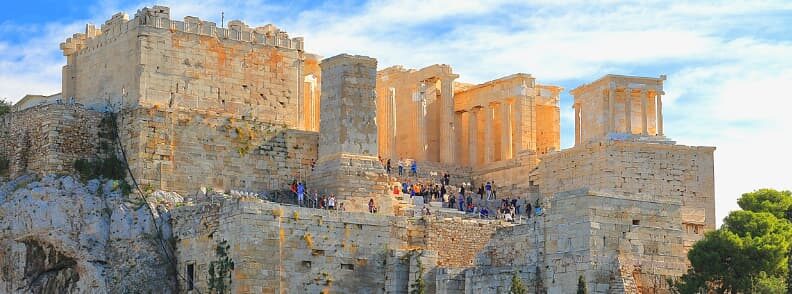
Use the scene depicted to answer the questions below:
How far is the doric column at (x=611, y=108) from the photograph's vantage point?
6875 cm

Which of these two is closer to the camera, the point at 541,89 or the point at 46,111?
the point at 46,111

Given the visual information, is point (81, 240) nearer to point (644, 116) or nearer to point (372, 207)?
point (372, 207)

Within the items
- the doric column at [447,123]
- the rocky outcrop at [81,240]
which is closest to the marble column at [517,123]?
the doric column at [447,123]

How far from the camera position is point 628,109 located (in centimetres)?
6906

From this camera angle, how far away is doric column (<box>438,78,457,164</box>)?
73.7 metres

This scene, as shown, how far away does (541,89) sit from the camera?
7612cm

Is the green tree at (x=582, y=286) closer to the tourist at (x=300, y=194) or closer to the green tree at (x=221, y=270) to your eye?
the green tree at (x=221, y=270)

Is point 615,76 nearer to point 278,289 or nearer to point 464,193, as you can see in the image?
point 464,193

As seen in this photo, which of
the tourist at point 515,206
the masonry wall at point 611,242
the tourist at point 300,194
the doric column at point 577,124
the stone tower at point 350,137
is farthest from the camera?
the doric column at point 577,124

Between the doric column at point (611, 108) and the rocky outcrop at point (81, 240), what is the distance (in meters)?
17.6

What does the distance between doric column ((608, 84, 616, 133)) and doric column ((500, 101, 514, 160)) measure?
17.5 feet

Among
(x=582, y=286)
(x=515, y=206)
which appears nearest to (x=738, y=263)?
(x=582, y=286)

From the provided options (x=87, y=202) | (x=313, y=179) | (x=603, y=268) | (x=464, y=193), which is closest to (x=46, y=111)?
(x=87, y=202)

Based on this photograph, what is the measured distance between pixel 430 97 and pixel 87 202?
1996cm
